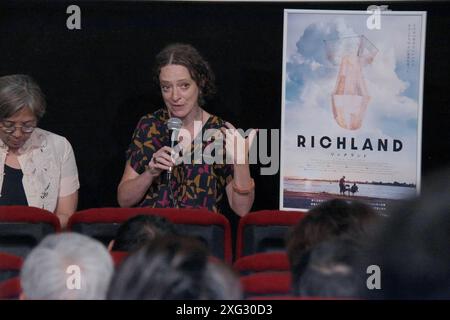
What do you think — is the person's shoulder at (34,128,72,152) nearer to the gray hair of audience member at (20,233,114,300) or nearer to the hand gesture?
the hand gesture

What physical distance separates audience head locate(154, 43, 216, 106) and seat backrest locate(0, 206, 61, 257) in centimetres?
102

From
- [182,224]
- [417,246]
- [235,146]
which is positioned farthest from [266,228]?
[417,246]

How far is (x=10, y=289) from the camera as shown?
7.96 ft

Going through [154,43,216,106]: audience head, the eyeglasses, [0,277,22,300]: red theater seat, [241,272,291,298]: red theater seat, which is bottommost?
[0,277,22,300]: red theater seat

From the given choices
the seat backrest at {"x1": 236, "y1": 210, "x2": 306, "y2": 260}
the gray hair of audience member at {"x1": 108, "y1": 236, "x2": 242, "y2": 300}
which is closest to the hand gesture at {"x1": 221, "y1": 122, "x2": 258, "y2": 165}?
the seat backrest at {"x1": 236, "y1": 210, "x2": 306, "y2": 260}

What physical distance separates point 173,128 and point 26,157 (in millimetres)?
663

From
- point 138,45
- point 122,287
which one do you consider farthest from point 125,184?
point 122,287

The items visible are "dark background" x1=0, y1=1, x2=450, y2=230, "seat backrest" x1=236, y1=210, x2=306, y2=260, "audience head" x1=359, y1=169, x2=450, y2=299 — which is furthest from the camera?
"dark background" x1=0, y1=1, x2=450, y2=230

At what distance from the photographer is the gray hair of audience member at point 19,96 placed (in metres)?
3.65

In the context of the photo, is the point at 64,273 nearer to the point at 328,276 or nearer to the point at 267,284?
the point at 267,284

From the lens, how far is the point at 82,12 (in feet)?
13.0

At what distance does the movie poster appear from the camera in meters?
3.73
